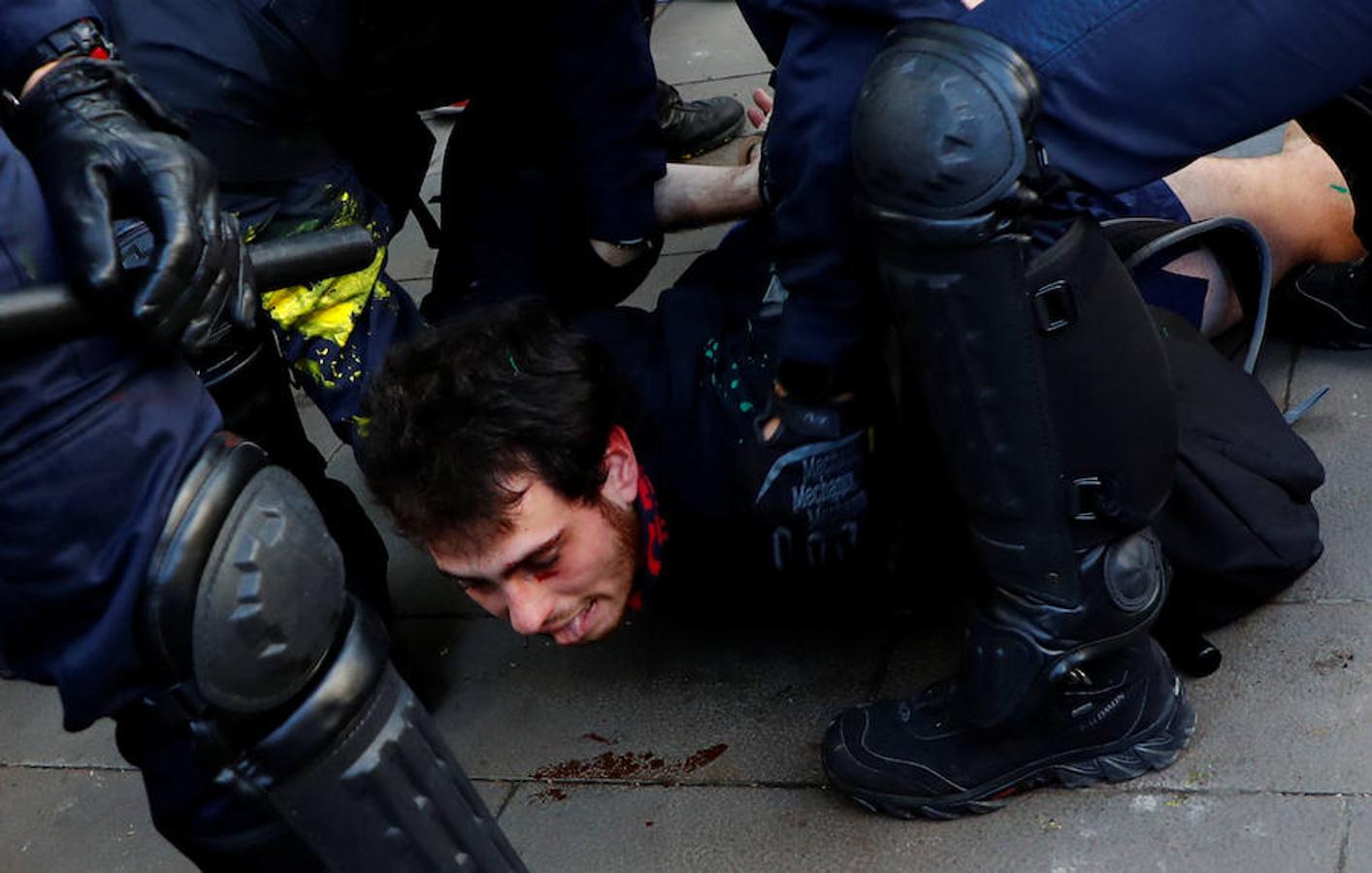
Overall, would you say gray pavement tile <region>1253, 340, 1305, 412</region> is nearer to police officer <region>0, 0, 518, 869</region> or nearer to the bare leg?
the bare leg

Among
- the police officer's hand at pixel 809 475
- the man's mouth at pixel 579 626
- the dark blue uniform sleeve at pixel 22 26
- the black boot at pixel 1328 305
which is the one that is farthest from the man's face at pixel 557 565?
the black boot at pixel 1328 305

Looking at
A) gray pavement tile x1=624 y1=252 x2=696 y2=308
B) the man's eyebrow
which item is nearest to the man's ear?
the man's eyebrow

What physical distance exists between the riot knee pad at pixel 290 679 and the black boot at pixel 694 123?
2353 millimetres

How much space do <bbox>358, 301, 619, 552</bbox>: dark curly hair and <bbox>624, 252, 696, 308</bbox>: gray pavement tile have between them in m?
1.14

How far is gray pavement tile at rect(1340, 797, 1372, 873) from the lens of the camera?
207 centimetres

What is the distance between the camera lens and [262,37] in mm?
2604

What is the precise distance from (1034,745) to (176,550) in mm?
1115

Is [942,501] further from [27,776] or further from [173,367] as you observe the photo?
[27,776]

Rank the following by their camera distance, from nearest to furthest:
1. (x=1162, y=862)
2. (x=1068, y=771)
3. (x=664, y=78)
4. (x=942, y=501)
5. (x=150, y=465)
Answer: (x=150, y=465) → (x=1162, y=862) → (x=1068, y=771) → (x=942, y=501) → (x=664, y=78)

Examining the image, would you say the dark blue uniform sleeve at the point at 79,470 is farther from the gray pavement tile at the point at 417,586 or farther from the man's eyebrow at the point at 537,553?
the gray pavement tile at the point at 417,586

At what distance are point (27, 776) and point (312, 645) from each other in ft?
4.65

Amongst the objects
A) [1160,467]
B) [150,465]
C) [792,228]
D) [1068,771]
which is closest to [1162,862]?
[1068,771]

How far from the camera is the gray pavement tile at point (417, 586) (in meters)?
3.06

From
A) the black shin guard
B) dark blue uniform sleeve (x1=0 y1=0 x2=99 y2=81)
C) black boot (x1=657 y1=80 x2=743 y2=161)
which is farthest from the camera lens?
black boot (x1=657 y1=80 x2=743 y2=161)
